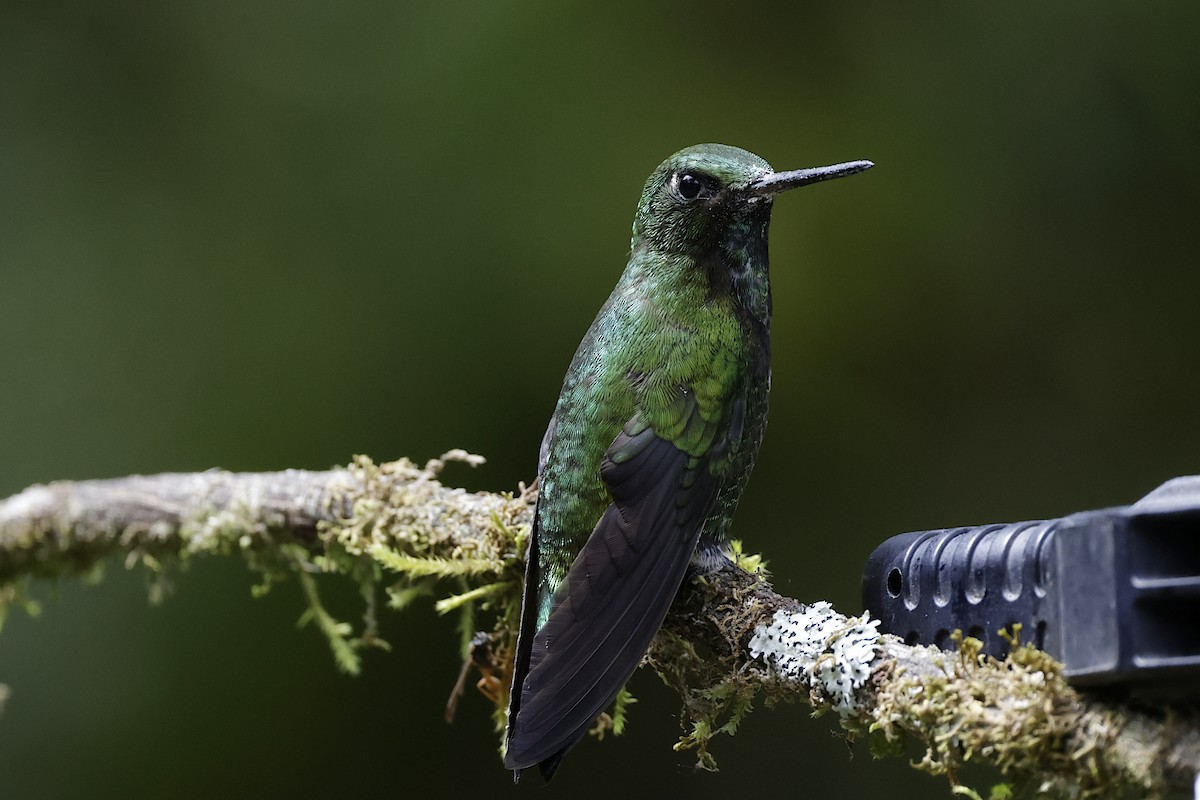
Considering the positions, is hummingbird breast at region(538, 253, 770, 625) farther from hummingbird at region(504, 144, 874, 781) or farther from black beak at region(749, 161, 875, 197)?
black beak at region(749, 161, 875, 197)

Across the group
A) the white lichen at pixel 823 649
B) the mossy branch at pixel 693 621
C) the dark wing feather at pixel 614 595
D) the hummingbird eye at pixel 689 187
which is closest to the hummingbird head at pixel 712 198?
the hummingbird eye at pixel 689 187

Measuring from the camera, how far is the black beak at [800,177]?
3.10 meters

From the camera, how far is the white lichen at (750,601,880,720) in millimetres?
2088

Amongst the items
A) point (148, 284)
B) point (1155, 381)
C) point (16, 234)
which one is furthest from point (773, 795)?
point (16, 234)

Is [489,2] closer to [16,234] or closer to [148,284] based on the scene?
[148,284]

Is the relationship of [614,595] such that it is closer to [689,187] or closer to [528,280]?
[689,187]

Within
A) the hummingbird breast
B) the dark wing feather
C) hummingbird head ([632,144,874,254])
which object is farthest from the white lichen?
hummingbird head ([632,144,874,254])

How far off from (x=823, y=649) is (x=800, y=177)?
4.59 ft

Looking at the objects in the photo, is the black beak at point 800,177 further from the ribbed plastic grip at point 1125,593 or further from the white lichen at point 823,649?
the ribbed plastic grip at point 1125,593

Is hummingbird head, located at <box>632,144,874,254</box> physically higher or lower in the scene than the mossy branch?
higher

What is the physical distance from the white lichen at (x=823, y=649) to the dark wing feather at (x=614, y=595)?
0.31 meters

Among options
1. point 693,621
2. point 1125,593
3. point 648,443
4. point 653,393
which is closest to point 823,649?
point 693,621

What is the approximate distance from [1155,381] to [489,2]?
319cm

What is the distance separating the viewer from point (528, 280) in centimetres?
521
